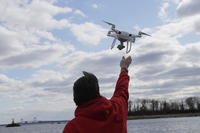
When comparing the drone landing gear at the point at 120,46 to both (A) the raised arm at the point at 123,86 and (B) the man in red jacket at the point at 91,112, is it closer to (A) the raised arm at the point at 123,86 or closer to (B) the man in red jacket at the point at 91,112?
(A) the raised arm at the point at 123,86

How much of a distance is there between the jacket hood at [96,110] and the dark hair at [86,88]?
51 mm

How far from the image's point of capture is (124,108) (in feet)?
17.4

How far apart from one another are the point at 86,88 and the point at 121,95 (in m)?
0.70

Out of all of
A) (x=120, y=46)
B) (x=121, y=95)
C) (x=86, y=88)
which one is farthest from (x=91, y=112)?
(x=120, y=46)

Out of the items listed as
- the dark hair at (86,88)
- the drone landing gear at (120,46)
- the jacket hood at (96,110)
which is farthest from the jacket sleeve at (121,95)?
the drone landing gear at (120,46)

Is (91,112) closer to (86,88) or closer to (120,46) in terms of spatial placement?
(86,88)

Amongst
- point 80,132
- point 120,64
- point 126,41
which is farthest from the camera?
point 126,41

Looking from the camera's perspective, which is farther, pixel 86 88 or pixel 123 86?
pixel 123 86

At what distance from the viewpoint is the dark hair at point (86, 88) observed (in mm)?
4926

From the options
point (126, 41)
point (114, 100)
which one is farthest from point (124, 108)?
point (126, 41)

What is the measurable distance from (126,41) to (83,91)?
199 cm

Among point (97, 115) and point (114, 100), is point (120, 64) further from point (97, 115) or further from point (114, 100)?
point (97, 115)

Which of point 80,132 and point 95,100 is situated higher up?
point 95,100

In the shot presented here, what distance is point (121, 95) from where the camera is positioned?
550cm
